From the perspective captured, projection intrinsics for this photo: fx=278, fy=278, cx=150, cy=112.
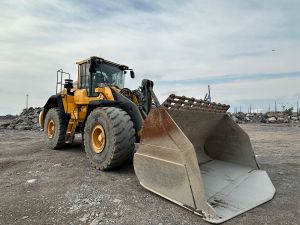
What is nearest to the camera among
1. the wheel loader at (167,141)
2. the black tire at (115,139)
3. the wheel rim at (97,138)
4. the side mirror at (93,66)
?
the wheel loader at (167,141)

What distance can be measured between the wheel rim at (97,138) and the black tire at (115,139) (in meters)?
0.10

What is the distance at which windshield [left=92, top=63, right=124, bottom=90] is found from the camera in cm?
633

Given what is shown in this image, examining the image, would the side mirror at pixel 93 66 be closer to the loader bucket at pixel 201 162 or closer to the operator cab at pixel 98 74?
the operator cab at pixel 98 74

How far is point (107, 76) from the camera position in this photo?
6.50 m

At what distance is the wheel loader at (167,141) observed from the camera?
10.8ft

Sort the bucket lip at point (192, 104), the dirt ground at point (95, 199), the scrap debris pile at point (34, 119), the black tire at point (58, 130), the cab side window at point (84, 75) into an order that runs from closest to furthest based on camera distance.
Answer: the dirt ground at point (95, 199), the bucket lip at point (192, 104), the cab side window at point (84, 75), the black tire at point (58, 130), the scrap debris pile at point (34, 119)

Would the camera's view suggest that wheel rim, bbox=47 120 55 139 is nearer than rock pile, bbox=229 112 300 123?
Yes

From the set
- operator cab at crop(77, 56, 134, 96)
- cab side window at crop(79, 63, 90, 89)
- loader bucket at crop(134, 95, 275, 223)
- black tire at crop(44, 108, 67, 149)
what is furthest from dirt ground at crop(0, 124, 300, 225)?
cab side window at crop(79, 63, 90, 89)

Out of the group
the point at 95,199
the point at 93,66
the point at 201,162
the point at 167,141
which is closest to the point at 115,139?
the point at 95,199

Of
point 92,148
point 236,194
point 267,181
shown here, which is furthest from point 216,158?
point 92,148

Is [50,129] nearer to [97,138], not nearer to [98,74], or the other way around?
[98,74]

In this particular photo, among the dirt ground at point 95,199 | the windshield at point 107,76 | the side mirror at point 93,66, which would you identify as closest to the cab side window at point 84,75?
the windshield at point 107,76

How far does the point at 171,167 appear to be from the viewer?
3.41 meters

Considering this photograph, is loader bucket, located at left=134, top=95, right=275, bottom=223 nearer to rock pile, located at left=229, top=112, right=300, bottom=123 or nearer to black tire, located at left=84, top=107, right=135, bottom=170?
black tire, located at left=84, top=107, right=135, bottom=170
